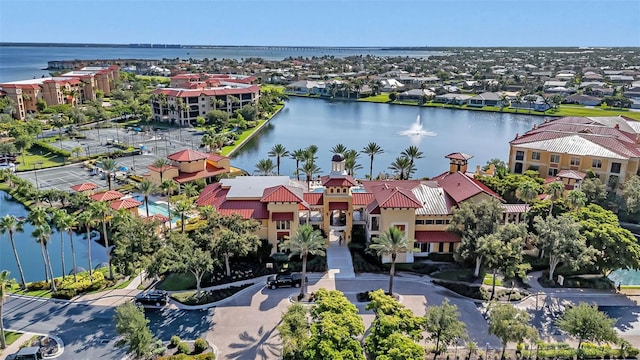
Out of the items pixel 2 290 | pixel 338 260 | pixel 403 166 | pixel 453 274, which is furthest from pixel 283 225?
pixel 403 166

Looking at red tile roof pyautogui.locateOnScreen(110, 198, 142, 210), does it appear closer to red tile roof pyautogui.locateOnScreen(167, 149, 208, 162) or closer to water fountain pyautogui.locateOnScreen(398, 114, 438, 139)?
red tile roof pyautogui.locateOnScreen(167, 149, 208, 162)

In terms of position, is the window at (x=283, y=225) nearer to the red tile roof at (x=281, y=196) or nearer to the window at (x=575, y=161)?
the red tile roof at (x=281, y=196)

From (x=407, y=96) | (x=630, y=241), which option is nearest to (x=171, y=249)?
(x=630, y=241)

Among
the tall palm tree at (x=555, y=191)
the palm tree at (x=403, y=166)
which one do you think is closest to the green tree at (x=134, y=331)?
the tall palm tree at (x=555, y=191)

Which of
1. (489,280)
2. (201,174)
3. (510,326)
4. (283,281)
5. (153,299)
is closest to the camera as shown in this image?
(510,326)

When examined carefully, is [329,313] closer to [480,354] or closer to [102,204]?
[480,354]

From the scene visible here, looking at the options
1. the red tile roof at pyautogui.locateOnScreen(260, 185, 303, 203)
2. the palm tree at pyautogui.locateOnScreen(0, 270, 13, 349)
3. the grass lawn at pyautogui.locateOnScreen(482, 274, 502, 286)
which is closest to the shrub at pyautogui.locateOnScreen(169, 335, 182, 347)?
the palm tree at pyautogui.locateOnScreen(0, 270, 13, 349)

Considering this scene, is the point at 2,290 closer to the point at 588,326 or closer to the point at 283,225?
the point at 283,225
